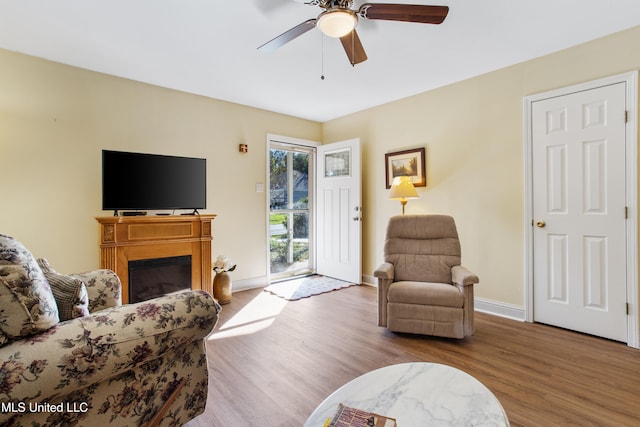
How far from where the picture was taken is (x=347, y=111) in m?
4.39

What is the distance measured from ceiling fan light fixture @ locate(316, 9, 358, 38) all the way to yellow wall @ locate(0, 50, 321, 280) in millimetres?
2423

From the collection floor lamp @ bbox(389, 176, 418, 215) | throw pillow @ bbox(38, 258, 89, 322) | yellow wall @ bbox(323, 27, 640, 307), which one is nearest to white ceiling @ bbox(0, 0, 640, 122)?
yellow wall @ bbox(323, 27, 640, 307)

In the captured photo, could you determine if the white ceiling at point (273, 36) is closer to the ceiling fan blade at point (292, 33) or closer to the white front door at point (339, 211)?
the ceiling fan blade at point (292, 33)

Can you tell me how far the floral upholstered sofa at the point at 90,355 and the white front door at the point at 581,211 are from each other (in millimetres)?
2937

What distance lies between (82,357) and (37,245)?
247cm

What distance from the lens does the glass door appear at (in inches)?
179

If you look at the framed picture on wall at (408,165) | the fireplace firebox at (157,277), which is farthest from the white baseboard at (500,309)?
the fireplace firebox at (157,277)

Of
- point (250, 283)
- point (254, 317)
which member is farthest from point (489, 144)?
point (250, 283)

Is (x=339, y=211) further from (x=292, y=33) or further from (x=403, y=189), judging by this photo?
(x=292, y=33)

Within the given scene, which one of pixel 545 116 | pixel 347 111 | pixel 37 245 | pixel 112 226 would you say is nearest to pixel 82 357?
pixel 112 226

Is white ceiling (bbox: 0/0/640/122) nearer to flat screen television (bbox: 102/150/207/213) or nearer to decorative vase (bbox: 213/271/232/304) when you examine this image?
flat screen television (bbox: 102/150/207/213)

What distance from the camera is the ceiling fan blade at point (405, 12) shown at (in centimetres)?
165

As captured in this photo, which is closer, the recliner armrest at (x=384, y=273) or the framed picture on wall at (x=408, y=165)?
the recliner armrest at (x=384, y=273)

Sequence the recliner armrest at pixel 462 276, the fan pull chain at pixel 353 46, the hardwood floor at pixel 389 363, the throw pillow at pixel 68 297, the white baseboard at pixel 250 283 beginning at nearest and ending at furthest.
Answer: the throw pillow at pixel 68 297
the hardwood floor at pixel 389 363
the fan pull chain at pixel 353 46
the recliner armrest at pixel 462 276
the white baseboard at pixel 250 283
